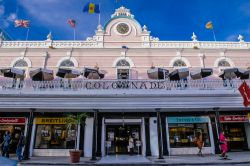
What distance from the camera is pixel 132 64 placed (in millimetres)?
18359

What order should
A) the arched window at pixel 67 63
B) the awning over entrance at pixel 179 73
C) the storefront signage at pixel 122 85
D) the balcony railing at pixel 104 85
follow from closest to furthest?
1. the balcony railing at pixel 104 85
2. the storefront signage at pixel 122 85
3. the awning over entrance at pixel 179 73
4. the arched window at pixel 67 63

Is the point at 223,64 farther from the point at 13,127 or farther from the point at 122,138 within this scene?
the point at 13,127

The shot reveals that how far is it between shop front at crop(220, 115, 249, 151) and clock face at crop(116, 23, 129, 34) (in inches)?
429

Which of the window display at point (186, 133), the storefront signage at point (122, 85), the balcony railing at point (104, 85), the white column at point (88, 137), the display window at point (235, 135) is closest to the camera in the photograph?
the balcony railing at point (104, 85)

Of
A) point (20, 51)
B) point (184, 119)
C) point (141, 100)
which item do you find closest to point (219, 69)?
point (184, 119)

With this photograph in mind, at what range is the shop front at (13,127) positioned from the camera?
15.3 m

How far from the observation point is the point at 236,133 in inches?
643

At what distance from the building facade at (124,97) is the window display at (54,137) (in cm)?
7

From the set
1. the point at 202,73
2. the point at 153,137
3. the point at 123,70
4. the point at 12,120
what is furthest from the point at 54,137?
the point at 202,73

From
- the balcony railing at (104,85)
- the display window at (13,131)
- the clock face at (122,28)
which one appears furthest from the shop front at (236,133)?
the display window at (13,131)

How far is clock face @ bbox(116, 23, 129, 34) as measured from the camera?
769 inches

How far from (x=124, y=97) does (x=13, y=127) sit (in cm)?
841

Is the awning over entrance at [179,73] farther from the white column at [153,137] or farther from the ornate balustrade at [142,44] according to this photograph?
the ornate balustrade at [142,44]

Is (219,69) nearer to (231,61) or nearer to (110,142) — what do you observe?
(231,61)
